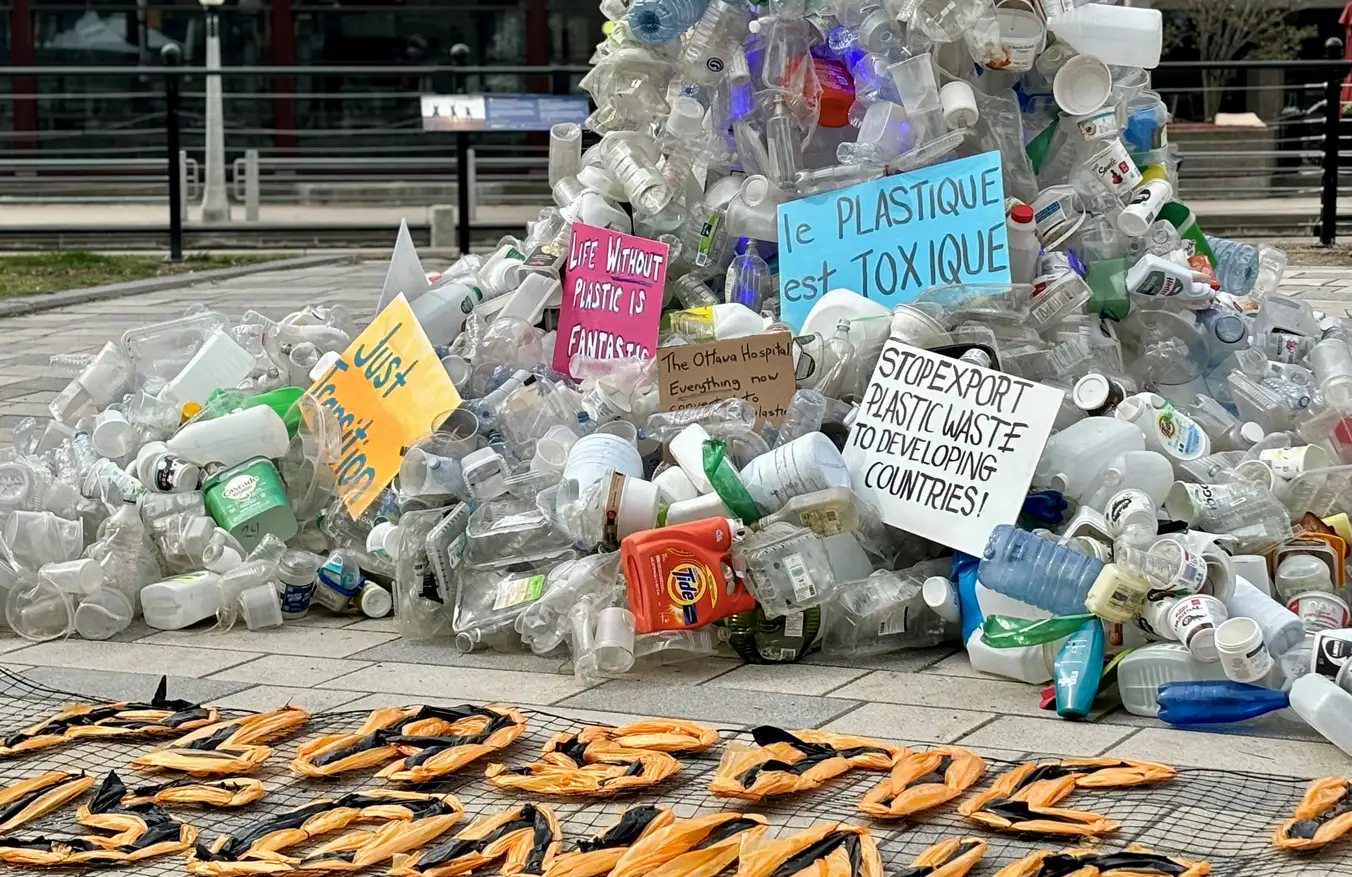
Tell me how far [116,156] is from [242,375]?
14318 mm

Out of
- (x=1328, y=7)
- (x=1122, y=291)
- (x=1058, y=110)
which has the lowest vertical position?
(x=1122, y=291)

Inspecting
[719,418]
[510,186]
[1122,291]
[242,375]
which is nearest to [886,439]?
[719,418]

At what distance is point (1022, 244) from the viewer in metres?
4.92

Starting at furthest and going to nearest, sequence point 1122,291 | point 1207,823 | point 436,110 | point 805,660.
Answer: point 436,110 → point 1122,291 → point 805,660 → point 1207,823

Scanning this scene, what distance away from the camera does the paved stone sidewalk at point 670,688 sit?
3.55m

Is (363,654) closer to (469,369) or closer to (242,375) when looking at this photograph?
(469,369)

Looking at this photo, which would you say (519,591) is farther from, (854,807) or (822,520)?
(854,807)

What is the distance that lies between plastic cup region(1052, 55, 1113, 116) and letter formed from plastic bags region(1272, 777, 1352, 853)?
2.38 metres

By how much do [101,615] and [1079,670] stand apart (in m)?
2.55

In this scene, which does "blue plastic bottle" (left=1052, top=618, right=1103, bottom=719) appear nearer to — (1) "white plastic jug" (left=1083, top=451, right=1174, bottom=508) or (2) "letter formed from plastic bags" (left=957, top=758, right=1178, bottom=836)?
(2) "letter formed from plastic bags" (left=957, top=758, right=1178, bottom=836)

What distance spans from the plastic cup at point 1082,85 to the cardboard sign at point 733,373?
3.68 ft

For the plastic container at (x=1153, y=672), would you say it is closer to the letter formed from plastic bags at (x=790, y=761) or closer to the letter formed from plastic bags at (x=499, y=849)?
the letter formed from plastic bags at (x=790, y=761)

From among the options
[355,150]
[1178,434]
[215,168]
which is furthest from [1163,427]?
[355,150]

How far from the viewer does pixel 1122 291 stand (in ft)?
16.6
